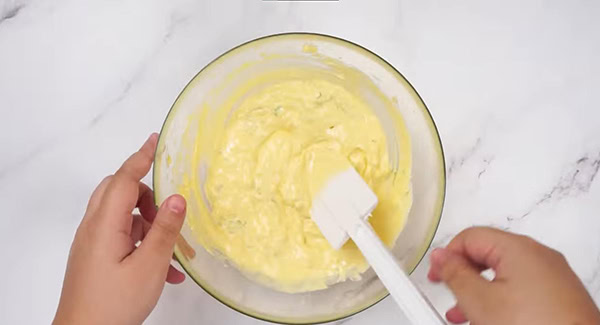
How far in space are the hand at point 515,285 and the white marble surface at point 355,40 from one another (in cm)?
30

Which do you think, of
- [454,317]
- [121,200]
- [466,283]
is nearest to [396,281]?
[466,283]

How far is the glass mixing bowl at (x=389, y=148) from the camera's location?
3.40 ft

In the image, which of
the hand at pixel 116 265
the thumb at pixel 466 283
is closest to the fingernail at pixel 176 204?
the hand at pixel 116 265

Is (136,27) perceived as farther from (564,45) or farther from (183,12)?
(564,45)

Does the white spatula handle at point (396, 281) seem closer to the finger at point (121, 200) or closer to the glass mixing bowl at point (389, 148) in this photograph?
the glass mixing bowl at point (389, 148)

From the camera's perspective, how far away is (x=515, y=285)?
839 mm

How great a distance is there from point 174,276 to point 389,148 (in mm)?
504

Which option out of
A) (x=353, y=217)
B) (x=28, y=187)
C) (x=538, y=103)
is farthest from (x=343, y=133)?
(x=28, y=187)

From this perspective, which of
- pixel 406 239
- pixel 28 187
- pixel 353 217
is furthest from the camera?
pixel 28 187

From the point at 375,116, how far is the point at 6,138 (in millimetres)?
805

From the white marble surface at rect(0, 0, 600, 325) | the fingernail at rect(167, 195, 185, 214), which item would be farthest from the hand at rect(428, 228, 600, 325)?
the fingernail at rect(167, 195, 185, 214)

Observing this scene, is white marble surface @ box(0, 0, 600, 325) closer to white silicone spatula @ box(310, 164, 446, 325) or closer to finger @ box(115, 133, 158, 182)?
finger @ box(115, 133, 158, 182)

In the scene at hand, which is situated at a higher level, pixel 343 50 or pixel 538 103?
pixel 343 50

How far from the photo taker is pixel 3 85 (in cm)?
125
